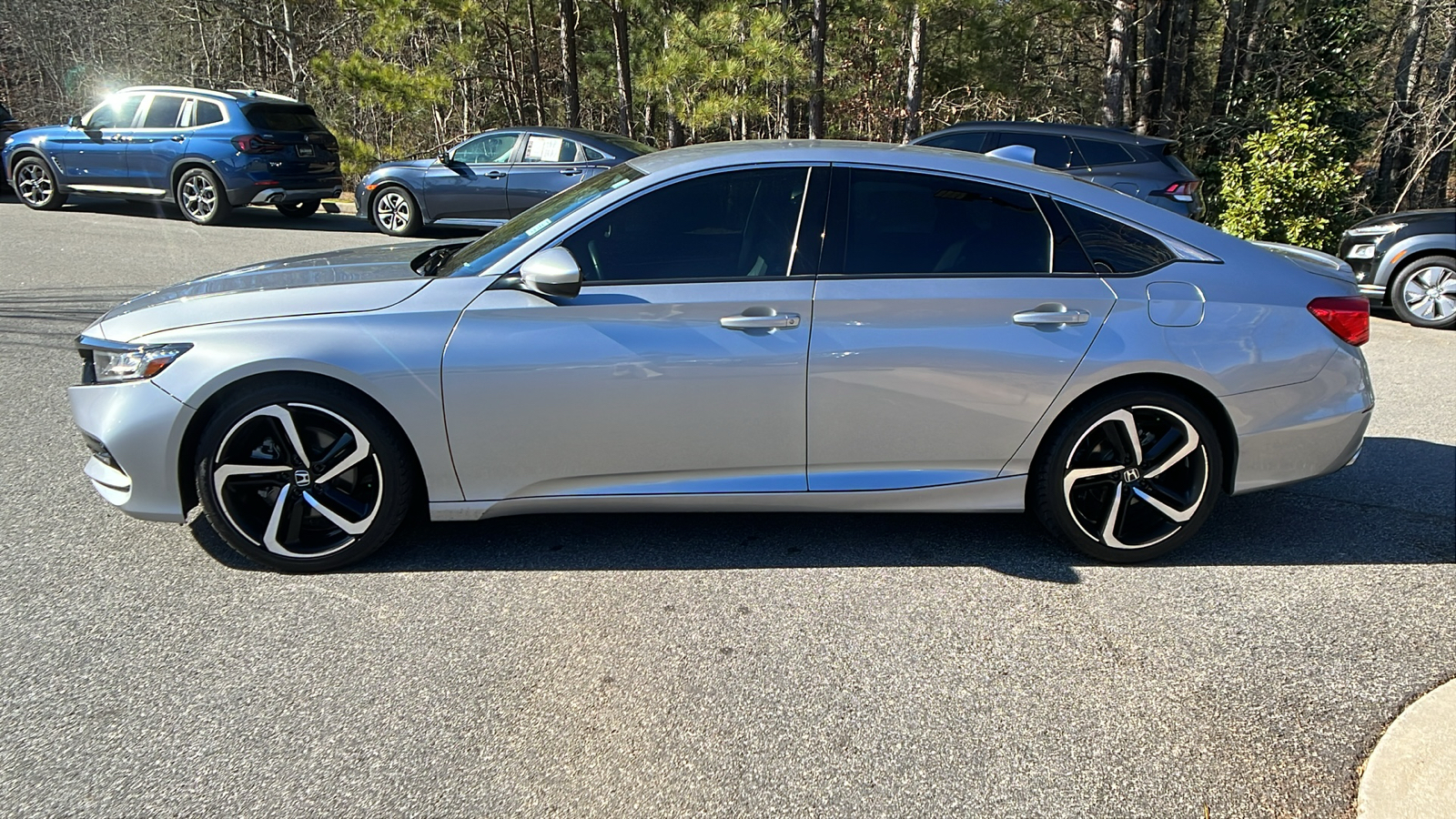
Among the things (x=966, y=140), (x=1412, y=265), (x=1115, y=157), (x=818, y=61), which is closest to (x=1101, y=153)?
(x=1115, y=157)

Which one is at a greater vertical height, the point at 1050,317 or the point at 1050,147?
the point at 1050,147

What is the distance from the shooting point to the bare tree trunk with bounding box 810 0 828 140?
16.3 meters

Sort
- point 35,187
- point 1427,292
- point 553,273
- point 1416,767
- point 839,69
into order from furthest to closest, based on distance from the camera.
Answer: point 839,69, point 35,187, point 1427,292, point 553,273, point 1416,767

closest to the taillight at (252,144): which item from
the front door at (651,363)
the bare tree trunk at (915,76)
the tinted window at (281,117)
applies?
the tinted window at (281,117)

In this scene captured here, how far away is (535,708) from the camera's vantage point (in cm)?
299

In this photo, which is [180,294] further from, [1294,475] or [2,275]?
[2,275]

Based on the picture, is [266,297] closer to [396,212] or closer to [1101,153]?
[1101,153]

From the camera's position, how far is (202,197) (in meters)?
13.8

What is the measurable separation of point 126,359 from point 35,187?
565 inches

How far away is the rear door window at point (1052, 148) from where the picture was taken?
10840mm

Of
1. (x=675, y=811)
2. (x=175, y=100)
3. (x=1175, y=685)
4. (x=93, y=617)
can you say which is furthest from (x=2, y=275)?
(x=1175, y=685)

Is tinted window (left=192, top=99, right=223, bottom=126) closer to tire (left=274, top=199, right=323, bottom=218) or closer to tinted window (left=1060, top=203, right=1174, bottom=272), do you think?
tire (left=274, top=199, right=323, bottom=218)

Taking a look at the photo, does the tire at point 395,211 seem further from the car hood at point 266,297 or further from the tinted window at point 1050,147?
the car hood at point 266,297

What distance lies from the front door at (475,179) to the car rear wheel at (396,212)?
0.31 m
